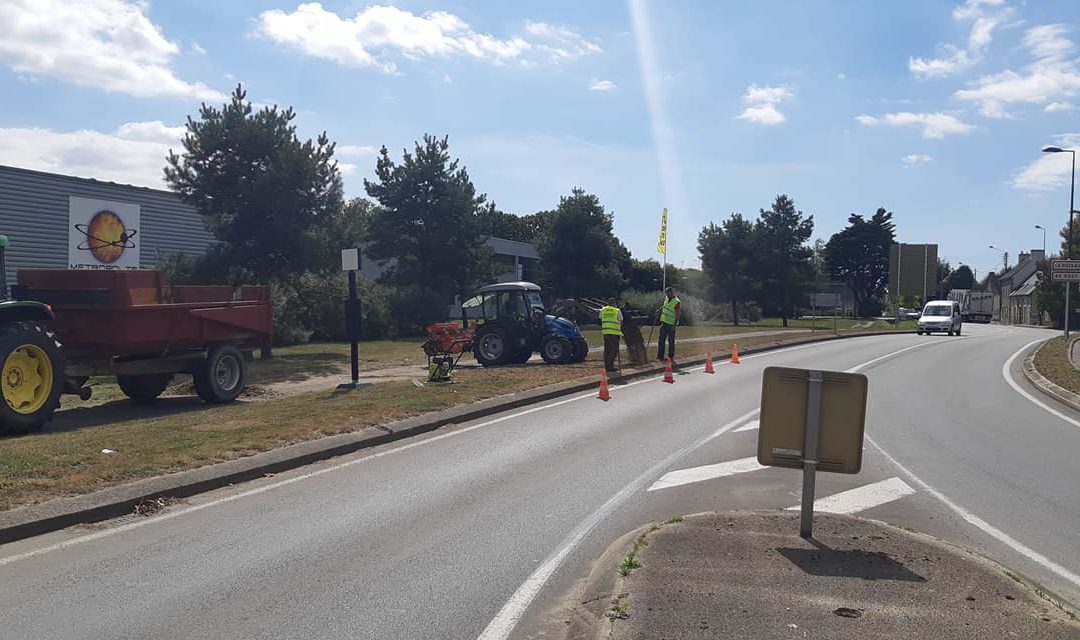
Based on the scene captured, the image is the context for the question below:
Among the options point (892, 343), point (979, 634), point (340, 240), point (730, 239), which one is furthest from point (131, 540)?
point (730, 239)

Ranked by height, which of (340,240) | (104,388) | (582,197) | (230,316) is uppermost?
(582,197)

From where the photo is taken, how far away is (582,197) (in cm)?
6391

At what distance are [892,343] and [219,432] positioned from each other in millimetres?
34400

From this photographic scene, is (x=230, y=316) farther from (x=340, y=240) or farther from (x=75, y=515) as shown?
(x=340, y=240)

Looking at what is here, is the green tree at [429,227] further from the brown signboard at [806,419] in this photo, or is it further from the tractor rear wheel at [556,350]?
the brown signboard at [806,419]

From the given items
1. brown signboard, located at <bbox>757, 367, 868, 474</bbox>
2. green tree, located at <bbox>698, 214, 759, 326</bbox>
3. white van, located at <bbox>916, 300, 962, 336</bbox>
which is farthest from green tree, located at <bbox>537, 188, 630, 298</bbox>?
brown signboard, located at <bbox>757, 367, 868, 474</bbox>

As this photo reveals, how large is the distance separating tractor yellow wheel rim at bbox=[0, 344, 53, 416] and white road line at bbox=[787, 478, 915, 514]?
32.3 feet

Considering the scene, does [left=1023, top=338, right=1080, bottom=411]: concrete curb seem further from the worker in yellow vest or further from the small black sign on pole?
the small black sign on pole

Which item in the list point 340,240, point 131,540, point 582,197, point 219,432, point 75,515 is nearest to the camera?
point 131,540

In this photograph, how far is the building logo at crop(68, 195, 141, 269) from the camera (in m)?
32.3

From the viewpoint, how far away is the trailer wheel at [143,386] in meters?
16.3

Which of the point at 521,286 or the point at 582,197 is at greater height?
the point at 582,197

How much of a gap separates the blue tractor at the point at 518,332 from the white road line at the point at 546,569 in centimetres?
1397

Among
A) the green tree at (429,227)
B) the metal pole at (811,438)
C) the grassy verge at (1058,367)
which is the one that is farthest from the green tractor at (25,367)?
the green tree at (429,227)
